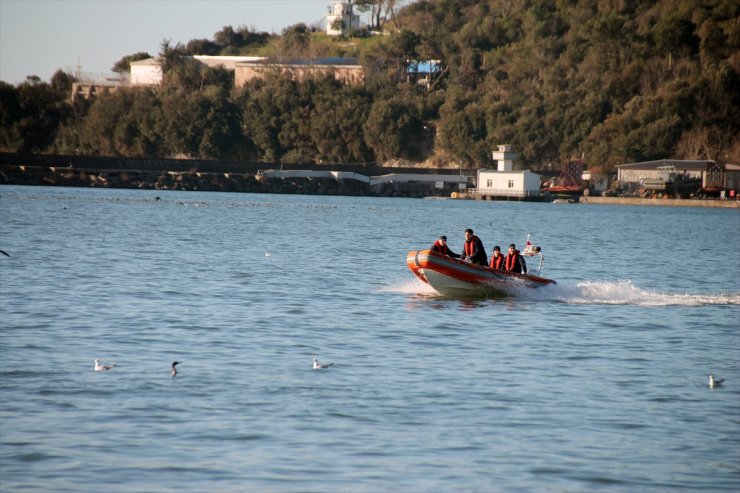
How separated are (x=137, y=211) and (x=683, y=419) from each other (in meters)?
66.8

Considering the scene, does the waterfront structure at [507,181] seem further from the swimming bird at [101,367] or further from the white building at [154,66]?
the swimming bird at [101,367]

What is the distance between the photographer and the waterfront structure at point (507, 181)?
405ft

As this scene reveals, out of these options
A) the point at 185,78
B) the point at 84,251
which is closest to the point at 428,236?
the point at 84,251

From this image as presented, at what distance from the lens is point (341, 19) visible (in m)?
192

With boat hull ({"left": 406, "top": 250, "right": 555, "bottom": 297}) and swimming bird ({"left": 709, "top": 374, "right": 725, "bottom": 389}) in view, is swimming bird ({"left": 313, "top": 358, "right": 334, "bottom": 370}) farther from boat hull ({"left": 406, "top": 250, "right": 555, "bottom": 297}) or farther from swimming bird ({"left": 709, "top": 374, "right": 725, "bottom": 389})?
boat hull ({"left": 406, "top": 250, "right": 555, "bottom": 297})

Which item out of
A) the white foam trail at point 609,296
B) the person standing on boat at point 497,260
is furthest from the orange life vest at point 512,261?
the white foam trail at point 609,296

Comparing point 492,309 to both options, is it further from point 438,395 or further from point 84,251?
point 84,251

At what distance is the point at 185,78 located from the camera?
149 m

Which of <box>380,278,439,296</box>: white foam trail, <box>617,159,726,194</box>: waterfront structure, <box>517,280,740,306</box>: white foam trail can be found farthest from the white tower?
<box>517,280,740,306</box>: white foam trail

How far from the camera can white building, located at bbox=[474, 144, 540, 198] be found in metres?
124

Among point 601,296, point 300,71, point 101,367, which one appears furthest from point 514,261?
point 300,71

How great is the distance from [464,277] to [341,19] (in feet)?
548

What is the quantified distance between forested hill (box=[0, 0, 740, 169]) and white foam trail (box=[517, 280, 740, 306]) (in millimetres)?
91703

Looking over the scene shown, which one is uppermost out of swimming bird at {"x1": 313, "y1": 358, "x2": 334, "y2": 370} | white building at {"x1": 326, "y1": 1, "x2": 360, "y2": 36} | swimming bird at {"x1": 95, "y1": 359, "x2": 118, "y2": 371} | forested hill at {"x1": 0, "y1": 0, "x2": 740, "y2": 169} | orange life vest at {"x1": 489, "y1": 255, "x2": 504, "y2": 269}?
white building at {"x1": 326, "y1": 1, "x2": 360, "y2": 36}
